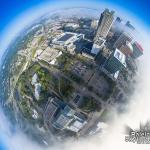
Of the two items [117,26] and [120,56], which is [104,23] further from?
[120,56]

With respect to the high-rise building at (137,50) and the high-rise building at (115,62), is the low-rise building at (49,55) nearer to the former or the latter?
the high-rise building at (115,62)

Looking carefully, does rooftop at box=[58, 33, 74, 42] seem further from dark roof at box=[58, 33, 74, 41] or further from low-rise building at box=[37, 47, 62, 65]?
low-rise building at box=[37, 47, 62, 65]

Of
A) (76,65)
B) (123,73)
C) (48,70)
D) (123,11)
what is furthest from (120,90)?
(123,11)

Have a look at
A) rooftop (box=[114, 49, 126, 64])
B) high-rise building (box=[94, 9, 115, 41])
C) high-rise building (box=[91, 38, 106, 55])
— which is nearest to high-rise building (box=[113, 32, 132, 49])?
rooftop (box=[114, 49, 126, 64])

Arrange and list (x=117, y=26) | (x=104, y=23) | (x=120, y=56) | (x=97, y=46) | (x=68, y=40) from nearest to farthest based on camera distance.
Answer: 1. (x=97, y=46)
2. (x=120, y=56)
3. (x=68, y=40)
4. (x=104, y=23)
5. (x=117, y=26)

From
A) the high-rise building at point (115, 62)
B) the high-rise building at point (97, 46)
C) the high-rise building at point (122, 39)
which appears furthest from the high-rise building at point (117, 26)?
the high-rise building at point (97, 46)

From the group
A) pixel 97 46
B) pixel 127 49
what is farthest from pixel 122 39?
pixel 97 46
